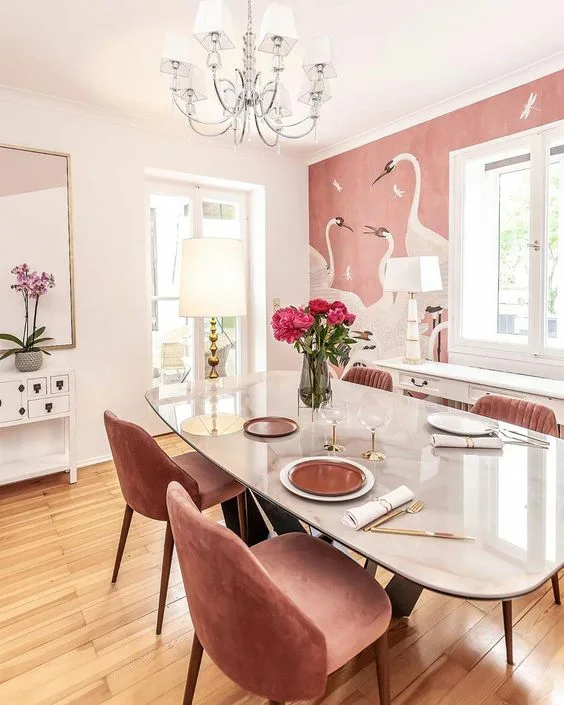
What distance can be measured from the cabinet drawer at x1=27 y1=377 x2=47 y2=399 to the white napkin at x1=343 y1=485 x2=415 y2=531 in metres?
2.44

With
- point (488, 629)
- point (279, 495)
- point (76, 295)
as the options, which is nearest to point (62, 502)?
point (76, 295)

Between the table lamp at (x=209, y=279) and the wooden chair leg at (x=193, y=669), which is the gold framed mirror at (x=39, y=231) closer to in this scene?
the table lamp at (x=209, y=279)

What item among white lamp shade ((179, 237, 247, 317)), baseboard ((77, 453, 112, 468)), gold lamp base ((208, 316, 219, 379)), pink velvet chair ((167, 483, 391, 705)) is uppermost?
white lamp shade ((179, 237, 247, 317))

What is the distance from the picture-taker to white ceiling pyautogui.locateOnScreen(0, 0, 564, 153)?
2.10m

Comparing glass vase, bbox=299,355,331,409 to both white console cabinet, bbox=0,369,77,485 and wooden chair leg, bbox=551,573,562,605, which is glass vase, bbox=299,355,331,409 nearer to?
wooden chair leg, bbox=551,573,562,605

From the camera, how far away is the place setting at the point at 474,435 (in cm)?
155

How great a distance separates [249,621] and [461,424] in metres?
1.11

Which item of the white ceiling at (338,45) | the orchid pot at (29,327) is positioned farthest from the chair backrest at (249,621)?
the orchid pot at (29,327)

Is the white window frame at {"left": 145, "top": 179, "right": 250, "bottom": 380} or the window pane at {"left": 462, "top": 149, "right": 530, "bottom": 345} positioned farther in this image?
the white window frame at {"left": 145, "top": 179, "right": 250, "bottom": 380}

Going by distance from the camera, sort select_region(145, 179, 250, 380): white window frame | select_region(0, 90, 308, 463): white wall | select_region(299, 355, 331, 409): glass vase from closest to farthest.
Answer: select_region(299, 355, 331, 409): glass vase → select_region(0, 90, 308, 463): white wall → select_region(145, 179, 250, 380): white window frame

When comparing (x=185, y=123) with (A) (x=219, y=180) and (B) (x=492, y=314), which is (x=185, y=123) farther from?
(B) (x=492, y=314)

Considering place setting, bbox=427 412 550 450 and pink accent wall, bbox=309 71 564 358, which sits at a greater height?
pink accent wall, bbox=309 71 564 358

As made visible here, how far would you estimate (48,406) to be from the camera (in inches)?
117

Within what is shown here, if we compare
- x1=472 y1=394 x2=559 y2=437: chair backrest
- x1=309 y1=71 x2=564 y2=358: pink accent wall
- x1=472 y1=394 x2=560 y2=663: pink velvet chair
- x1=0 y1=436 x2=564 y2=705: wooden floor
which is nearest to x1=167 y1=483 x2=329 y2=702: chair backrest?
x1=0 y1=436 x2=564 y2=705: wooden floor
